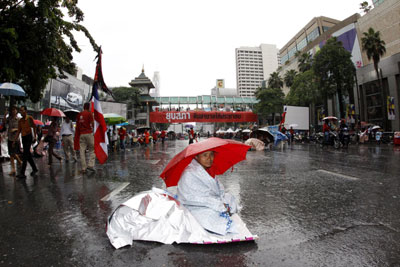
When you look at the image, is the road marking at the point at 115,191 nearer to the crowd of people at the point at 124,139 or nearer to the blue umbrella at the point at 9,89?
the blue umbrella at the point at 9,89

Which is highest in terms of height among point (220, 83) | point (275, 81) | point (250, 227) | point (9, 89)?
point (220, 83)

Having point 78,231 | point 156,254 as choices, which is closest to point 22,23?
point 78,231

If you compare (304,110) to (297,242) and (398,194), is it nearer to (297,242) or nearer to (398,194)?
(398,194)

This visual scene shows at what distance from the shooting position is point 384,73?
31906 millimetres

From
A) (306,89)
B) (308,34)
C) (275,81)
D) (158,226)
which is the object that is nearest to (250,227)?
(158,226)

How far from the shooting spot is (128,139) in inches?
940

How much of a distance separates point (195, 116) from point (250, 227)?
39.0 meters

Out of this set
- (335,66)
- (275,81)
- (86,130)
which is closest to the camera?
(86,130)

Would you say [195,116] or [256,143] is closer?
[256,143]

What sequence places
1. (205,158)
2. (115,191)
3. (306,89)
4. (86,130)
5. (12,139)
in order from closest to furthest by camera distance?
1. (205,158)
2. (115,191)
3. (12,139)
4. (86,130)
5. (306,89)

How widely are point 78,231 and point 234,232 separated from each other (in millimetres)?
1637

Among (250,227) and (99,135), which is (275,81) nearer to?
(99,135)

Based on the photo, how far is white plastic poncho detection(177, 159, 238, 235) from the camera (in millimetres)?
2477

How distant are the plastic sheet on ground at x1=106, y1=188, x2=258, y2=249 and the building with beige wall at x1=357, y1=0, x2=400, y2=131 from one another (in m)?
33.5
